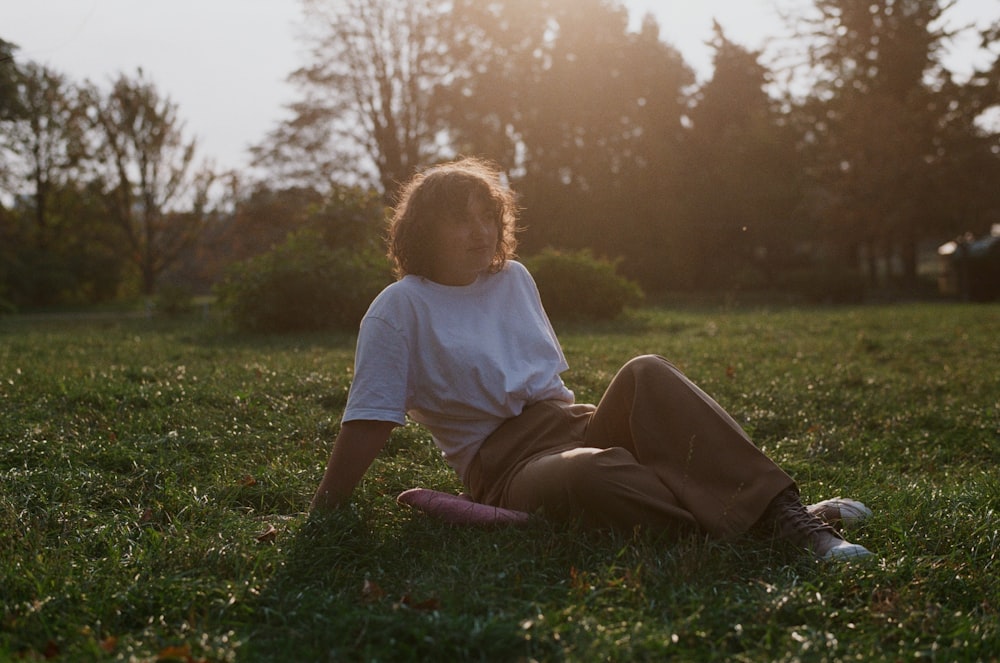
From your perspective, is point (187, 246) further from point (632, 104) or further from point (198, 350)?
point (198, 350)

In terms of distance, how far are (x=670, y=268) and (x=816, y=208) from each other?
596cm

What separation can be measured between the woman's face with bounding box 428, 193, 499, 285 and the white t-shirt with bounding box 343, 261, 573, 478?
55 millimetres

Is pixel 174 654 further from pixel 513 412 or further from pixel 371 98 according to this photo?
pixel 371 98

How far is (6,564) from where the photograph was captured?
7.86 feet

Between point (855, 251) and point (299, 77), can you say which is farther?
point (855, 251)

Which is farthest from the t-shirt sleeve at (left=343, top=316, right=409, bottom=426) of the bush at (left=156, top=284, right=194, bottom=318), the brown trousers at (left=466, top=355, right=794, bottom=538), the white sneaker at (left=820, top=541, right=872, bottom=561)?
the bush at (left=156, top=284, right=194, bottom=318)

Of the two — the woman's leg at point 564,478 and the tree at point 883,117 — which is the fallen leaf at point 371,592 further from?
the tree at point 883,117

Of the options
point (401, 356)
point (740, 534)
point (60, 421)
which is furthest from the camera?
point (60, 421)

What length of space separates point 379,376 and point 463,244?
1.79 feet

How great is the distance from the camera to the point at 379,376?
9.09 feet

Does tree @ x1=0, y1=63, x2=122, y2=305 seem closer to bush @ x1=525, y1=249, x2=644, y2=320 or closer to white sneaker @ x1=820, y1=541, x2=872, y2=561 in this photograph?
bush @ x1=525, y1=249, x2=644, y2=320

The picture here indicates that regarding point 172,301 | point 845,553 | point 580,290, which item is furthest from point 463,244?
point 172,301

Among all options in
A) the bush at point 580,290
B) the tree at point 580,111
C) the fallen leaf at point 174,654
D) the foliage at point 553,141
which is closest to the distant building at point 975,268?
the foliage at point 553,141

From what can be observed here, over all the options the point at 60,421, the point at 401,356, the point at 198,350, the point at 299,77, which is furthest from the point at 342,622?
the point at 299,77
